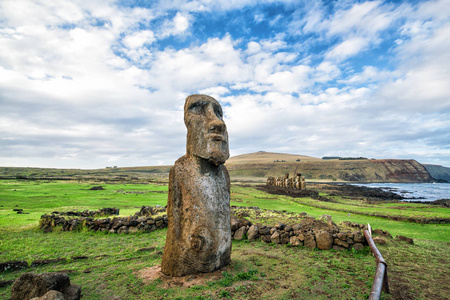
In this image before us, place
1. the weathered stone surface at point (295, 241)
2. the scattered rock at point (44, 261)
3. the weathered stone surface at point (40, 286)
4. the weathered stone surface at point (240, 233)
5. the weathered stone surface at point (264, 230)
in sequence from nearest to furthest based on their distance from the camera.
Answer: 1. the weathered stone surface at point (40, 286)
2. the scattered rock at point (44, 261)
3. the weathered stone surface at point (295, 241)
4. the weathered stone surface at point (264, 230)
5. the weathered stone surface at point (240, 233)

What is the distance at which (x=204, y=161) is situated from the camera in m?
6.67

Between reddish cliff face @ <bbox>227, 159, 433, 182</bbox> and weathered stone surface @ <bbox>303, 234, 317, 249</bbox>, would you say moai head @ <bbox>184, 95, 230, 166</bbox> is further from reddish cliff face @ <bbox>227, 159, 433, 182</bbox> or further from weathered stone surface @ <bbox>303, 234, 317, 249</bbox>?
reddish cliff face @ <bbox>227, 159, 433, 182</bbox>

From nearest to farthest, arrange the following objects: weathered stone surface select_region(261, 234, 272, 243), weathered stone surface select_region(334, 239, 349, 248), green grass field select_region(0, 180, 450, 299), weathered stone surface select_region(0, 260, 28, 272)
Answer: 1. green grass field select_region(0, 180, 450, 299)
2. weathered stone surface select_region(0, 260, 28, 272)
3. weathered stone surface select_region(334, 239, 349, 248)
4. weathered stone surface select_region(261, 234, 272, 243)

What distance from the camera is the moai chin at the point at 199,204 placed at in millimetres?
6172

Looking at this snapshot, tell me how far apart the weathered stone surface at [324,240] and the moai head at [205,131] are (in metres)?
4.71

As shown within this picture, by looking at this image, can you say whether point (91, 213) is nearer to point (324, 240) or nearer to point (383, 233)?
point (324, 240)

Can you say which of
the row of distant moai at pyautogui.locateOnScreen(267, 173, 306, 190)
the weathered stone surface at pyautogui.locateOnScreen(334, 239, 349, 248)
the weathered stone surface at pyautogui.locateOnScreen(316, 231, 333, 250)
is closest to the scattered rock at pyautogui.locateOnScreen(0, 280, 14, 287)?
the weathered stone surface at pyautogui.locateOnScreen(316, 231, 333, 250)

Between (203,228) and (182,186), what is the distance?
120 centimetres

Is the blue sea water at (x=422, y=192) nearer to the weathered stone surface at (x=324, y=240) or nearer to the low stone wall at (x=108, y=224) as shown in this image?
the weathered stone surface at (x=324, y=240)

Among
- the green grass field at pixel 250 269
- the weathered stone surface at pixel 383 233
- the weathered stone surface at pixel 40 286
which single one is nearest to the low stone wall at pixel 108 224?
the green grass field at pixel 250 269

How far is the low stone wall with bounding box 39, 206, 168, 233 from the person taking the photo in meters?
11.9

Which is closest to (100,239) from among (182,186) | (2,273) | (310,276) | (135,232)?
(135,232)

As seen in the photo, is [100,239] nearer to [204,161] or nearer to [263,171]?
[204,161]

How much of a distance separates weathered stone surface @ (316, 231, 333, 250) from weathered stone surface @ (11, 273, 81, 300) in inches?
284
